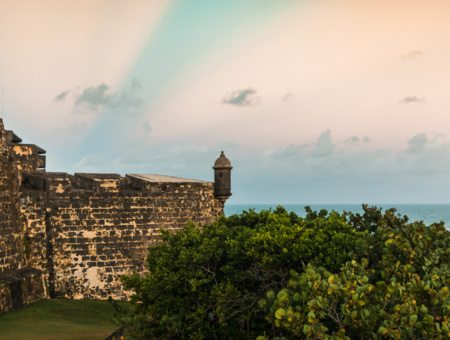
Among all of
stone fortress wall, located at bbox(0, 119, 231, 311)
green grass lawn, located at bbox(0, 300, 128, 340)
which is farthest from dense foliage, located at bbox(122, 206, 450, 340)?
stone fortress wall, located at bbox(0, 119, 231, 311)

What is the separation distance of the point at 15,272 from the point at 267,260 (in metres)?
10.3

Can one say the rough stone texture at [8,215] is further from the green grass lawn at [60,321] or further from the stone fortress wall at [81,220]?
the green grass lawn at [60,321]

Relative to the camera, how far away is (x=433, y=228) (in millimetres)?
12688

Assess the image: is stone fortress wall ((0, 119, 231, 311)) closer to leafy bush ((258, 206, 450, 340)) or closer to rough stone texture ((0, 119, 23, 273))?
rough stone texture ((0, 119, 23, 273))

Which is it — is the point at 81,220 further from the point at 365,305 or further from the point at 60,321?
the point at 365,305

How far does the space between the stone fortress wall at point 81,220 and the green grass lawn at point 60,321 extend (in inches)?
36.0

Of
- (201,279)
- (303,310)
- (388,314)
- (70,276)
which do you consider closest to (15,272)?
(70,276)

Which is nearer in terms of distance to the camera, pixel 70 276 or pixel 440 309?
pixel 440 309

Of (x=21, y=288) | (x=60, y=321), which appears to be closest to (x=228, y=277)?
(x=60, y=321)

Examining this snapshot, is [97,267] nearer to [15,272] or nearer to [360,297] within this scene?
[15,272]

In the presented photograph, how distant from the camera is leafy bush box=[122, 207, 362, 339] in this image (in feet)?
37.4

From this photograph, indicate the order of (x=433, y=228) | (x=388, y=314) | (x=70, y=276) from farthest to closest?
(x=70, y=276) < (x=433, y=228) < (x=388, y=314)

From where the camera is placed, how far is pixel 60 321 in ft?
50.6

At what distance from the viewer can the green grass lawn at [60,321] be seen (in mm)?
13177
